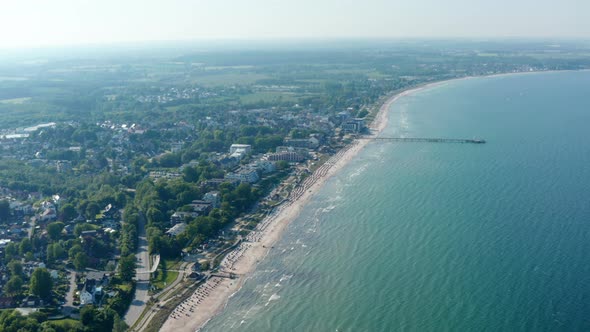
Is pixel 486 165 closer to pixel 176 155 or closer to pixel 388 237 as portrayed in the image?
pixel 388 237

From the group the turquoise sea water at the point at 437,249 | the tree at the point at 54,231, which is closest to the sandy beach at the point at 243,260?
the turquoise sea water at the point at 437,249

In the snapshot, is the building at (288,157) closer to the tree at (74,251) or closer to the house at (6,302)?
the tree at (74,251)

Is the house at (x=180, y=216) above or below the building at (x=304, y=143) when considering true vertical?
below

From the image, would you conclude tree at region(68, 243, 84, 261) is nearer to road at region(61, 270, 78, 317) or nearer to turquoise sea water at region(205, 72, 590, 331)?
road at region(61, 270, 78, 317)

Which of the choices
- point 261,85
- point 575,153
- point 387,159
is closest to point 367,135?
point 387,159

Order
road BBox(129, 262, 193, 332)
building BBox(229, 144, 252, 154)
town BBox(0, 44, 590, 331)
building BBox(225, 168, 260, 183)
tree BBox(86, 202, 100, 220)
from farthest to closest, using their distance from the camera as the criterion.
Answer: building BBox(229, 144, 252, 154), building BBox(225, 168, 260, 183), tree BBox(86, 202, 100, 220), town BBox(0, 44, 590, 331), road BBox(129, 262, 193, 332)

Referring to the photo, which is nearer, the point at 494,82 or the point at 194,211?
the point at 194,211

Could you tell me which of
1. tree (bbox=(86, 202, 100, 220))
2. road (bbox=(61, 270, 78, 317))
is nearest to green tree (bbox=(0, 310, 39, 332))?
road (bbox=(61, 270, 78, 317))
